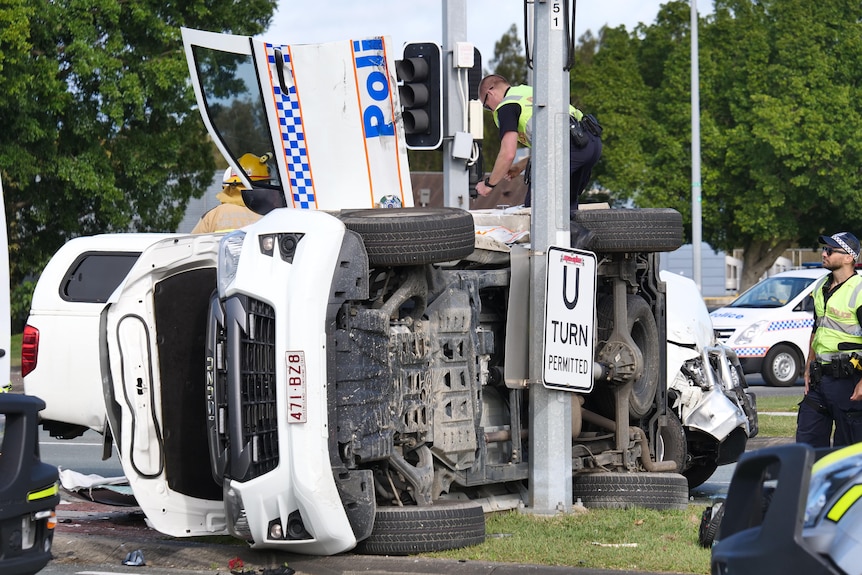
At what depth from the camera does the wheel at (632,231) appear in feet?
27.1

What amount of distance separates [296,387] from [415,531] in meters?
1.09

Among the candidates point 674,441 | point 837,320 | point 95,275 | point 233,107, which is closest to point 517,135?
point 233,107

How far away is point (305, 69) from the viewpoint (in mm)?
8688

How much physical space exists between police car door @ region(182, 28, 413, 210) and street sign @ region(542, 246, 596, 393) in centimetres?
159

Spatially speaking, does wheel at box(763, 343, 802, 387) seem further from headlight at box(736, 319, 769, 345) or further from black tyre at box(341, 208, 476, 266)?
black tyre at box(341, 208, 476, 266)

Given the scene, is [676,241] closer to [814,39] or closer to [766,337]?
[766,337]

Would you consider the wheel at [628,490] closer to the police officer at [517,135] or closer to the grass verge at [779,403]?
the police officer at [517,135]

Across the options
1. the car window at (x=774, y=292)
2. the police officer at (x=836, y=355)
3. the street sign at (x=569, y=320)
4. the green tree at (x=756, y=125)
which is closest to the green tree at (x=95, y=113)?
the car window at (x=774, y=292)

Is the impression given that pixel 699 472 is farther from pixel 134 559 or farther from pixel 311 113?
pixel 134 559

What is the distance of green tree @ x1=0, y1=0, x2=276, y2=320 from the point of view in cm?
2312

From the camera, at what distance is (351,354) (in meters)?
6.61

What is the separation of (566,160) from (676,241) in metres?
0.89

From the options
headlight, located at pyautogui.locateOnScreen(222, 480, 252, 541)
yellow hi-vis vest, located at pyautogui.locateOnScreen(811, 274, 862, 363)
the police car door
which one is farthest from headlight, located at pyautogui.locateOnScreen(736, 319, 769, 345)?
headlight, located at pyautogui.locateOnScreen(222, 480, 252, 541)

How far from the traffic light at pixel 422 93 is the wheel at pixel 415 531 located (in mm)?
4689
